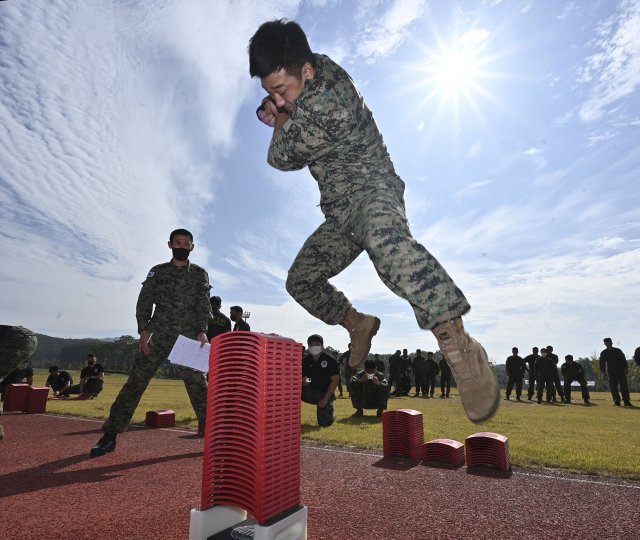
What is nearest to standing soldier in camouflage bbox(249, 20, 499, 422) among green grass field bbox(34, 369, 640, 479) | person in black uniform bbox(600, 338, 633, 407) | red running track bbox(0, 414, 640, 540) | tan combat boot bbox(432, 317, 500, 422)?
tan combat boot bbox(432, 317, 500, 422)

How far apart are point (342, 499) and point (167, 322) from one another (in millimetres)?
3099

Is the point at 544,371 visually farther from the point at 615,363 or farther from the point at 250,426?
the point at 250,426

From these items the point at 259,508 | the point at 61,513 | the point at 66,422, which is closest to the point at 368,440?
the point at 61,513

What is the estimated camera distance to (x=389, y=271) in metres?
2.01

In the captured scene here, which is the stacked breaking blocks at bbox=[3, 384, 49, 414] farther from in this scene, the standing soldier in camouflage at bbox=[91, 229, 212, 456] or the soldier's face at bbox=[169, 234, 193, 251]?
the soldier's face at bbox=[169, 234, 193, 251]

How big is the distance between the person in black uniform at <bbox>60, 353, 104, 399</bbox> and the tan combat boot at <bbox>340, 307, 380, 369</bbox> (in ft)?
44.2

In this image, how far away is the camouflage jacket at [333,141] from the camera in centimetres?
224

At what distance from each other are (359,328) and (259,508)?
1.23m

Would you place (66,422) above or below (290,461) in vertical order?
below

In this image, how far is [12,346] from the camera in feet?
17.5

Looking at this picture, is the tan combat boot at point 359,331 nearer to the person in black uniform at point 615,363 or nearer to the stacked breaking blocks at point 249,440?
the stacked breaking blocks at point 249,440

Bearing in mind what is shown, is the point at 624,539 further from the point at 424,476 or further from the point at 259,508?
the point at 259,508

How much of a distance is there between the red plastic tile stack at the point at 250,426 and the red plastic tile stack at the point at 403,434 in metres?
3.04

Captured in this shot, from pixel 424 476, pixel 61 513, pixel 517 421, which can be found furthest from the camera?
pixel 517 421
